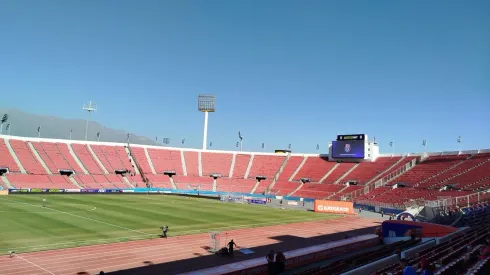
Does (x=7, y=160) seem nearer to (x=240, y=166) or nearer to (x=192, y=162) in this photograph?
(x=192, y=162)

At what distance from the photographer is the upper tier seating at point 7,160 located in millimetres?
70975

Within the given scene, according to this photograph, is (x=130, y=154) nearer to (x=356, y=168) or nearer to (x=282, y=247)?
(x=356, y=168)

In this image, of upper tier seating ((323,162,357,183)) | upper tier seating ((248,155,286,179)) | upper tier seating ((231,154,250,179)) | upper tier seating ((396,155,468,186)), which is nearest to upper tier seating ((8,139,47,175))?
upper tier seating ((231,154,250,179))

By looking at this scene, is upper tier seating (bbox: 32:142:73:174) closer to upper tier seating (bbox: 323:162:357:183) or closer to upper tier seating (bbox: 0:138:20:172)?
upper tier seating (bbox: 0:138:20:172)

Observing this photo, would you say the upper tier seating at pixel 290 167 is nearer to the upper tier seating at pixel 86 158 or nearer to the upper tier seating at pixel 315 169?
the upper tier seating at pixel 315 169

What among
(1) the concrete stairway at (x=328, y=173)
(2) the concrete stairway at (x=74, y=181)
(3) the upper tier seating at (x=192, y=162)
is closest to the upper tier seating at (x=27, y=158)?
(2) the concrete stairway at (x=74, y=181)

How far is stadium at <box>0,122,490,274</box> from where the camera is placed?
22.9 metres

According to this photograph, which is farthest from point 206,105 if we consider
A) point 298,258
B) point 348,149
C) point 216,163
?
point 298,258

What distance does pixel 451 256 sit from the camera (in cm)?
1570

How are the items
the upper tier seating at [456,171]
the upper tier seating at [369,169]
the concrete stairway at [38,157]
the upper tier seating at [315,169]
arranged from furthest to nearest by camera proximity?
the upper tier seating at [315,169] < the upper tier seating at [369,169] < the concrete stairway at [38,157] < the upper tier seating at [456,171]

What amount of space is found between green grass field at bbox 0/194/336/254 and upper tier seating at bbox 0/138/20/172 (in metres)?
25.4

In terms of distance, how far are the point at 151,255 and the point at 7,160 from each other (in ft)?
203

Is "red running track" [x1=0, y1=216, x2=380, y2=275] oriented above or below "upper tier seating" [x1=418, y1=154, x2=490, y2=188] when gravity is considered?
below

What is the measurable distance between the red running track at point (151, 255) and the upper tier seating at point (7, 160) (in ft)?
181
